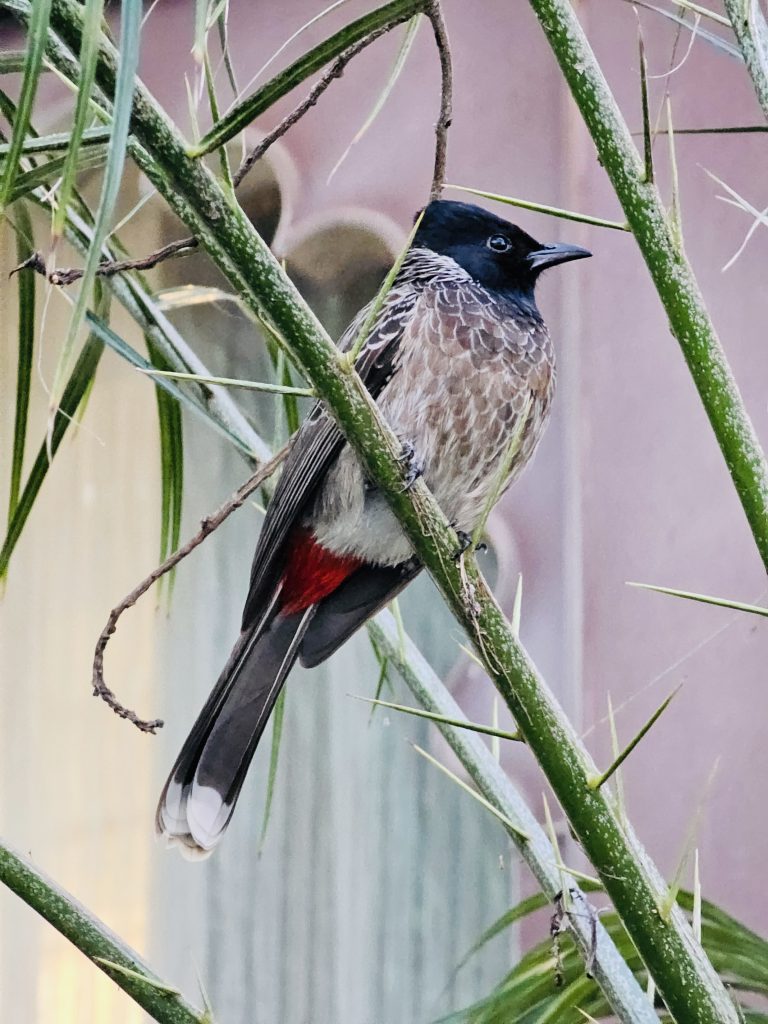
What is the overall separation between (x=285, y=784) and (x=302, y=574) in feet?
1.67

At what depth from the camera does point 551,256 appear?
1262 millimetres

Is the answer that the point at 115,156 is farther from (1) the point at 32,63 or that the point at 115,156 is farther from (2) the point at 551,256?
(2) the point at 551,256

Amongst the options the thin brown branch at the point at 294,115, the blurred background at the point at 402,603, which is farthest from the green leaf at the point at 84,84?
the blurred background at the point at 402,603

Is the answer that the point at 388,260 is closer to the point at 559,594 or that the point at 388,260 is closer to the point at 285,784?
the point at 559,594

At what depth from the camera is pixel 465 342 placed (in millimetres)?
1151

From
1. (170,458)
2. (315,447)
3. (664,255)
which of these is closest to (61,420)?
(170,458)

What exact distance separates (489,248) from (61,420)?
0.55 metres

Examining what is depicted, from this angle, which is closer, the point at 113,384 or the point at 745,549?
the point at 745,549

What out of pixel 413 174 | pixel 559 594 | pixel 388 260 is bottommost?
pixel 559 594

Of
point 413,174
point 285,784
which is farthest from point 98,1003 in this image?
point 413,174

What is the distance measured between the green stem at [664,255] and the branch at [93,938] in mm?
500

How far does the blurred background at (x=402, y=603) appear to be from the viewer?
1.57 meters

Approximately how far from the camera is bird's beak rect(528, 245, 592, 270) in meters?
1.23

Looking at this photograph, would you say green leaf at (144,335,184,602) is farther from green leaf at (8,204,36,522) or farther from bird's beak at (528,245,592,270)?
bird's beak at (528,245,592,270)
